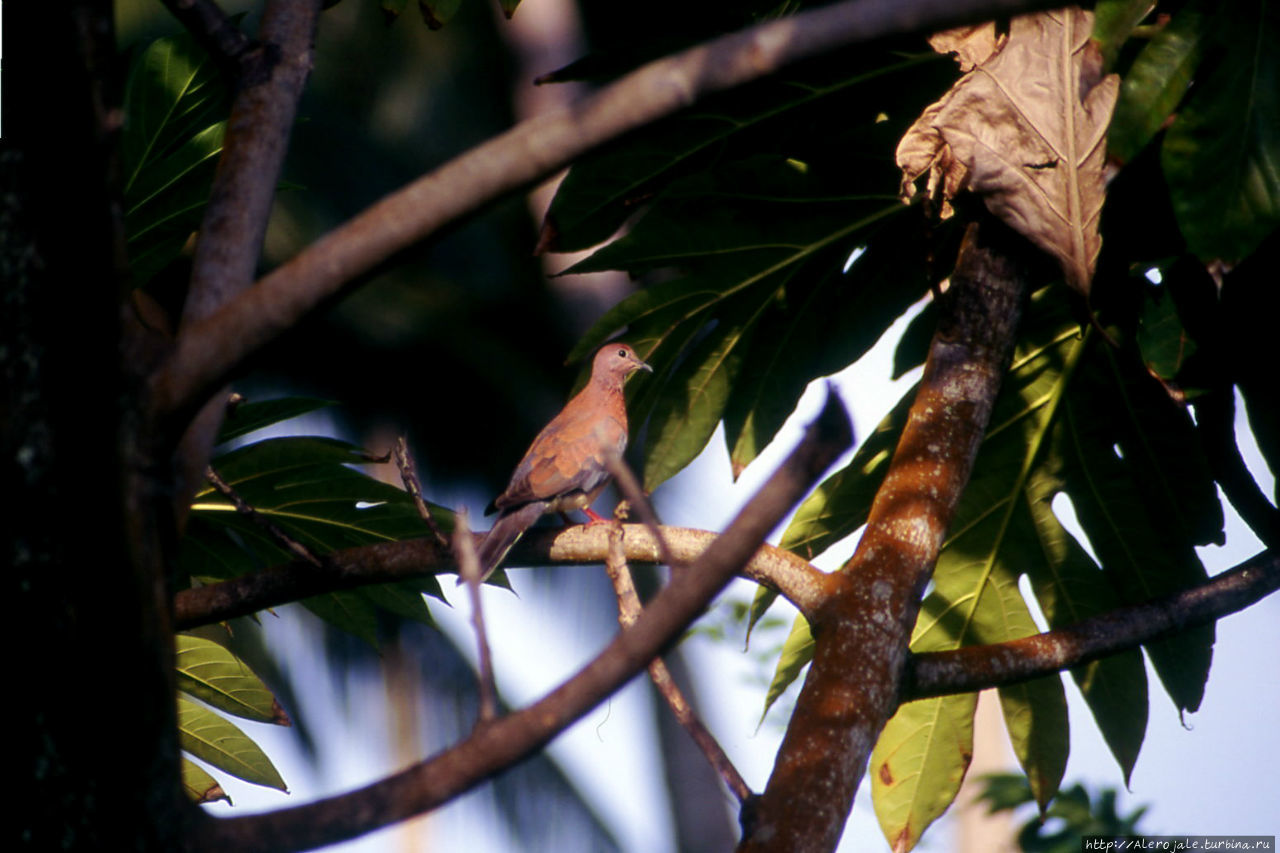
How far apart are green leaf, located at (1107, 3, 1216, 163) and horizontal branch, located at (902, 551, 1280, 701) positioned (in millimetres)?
852

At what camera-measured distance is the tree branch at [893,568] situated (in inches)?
64.7

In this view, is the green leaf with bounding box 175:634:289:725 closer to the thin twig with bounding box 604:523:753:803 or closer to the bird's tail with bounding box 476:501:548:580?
the bird's tail with bounding box 476:501:548:580

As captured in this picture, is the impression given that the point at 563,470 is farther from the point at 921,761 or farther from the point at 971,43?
the point at 971,43

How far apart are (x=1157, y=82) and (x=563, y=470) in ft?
8.91

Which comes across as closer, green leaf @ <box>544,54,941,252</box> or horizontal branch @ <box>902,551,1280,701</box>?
horizontal branch @ <box>902,551,1280,701</box>

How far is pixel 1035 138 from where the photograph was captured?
2291 mm

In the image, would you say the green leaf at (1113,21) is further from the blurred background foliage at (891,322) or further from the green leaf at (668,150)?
the green leaf at (668,150)

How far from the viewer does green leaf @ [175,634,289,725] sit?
2.74 meters

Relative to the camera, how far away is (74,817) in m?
0.97

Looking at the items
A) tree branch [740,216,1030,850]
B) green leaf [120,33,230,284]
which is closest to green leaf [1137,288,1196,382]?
tree branch [740,216,1030,850]

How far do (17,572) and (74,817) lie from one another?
8.7 inches

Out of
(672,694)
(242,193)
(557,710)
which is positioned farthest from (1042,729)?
(242,193)

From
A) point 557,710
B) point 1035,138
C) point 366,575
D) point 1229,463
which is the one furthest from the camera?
point 1229,463

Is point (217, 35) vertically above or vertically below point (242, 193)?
above
